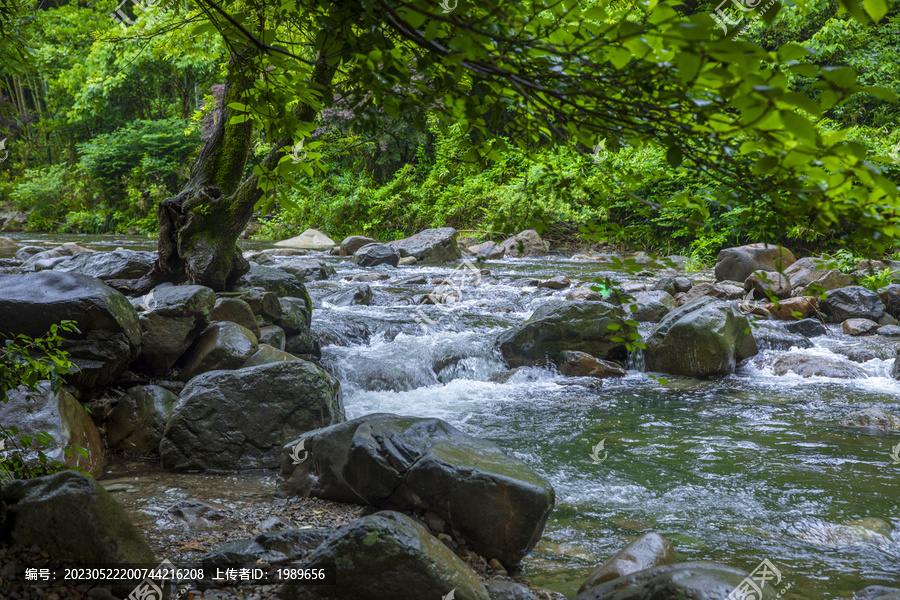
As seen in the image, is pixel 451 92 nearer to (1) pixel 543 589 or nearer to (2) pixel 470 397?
(1) pixel 543 589

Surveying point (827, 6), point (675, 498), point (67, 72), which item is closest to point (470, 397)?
point (675, 498)

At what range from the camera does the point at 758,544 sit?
351cm

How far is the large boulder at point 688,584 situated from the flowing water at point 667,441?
0.74 m

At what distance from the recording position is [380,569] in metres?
2.38

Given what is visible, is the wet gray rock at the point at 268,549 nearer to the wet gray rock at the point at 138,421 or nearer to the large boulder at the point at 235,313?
the wet gray rock at the point at 138,421

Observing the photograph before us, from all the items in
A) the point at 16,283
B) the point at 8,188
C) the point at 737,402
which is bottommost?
the point at 737,402

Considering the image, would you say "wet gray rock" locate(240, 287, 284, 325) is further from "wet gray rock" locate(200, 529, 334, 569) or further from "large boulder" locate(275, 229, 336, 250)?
"large boulder" locate(275, 229, 336, 250)

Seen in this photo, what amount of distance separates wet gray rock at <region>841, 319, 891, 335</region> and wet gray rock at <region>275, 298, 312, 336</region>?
8.14 metres

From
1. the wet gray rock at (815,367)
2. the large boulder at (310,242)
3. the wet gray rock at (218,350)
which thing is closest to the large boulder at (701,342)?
the wet gray rock at (815,367)

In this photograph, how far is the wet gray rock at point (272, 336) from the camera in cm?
637

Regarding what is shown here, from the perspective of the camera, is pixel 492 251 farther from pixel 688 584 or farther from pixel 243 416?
pixel 688 584

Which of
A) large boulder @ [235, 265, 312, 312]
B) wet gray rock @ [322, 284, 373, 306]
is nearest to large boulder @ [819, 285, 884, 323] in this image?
wet gray rock @ [322, 284, 373, 306]

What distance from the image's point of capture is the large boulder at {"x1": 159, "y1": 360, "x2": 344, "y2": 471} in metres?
4.33

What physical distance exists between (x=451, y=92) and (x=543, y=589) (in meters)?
2.49
